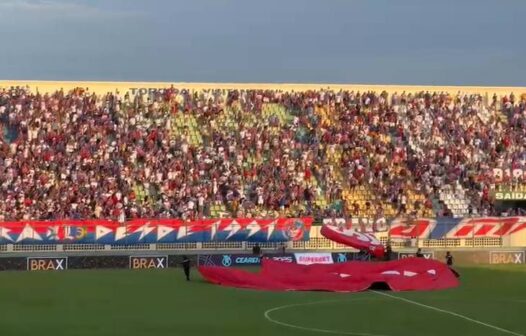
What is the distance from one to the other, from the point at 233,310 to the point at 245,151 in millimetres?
27004

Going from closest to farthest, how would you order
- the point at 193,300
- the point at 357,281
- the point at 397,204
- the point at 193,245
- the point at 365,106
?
the point at 193,300 < the point at 357,281 < the point at 193,245 < the point at 397,204 < the point at 365,106

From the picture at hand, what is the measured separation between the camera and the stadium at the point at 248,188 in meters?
34.1

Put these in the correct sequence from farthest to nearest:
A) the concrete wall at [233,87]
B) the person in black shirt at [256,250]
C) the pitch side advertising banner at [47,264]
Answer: the concrete wall at [233,87] → the person in black shirt at [256,250] → the pitch side advertising banner at [47,264]

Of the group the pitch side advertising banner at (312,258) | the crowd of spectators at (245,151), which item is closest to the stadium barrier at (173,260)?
the pitch side advertising banner at (312,258)

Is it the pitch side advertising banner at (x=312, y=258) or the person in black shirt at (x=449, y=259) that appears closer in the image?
the pitch side advertising banner at (x=312, y=258)

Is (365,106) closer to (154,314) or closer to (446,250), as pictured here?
(446,250)

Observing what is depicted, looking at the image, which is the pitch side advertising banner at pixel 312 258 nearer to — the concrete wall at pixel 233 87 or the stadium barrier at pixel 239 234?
the stadium barrier at pixel 239 234

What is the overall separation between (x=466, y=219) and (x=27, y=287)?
22.0 m

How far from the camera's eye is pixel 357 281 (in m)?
31.0

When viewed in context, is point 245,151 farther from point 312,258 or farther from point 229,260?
point 312,258

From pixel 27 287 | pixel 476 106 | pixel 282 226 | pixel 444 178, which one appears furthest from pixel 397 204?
pixel 27 287

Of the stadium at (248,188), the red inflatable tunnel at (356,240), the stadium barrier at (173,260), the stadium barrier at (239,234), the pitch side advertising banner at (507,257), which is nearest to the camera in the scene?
the stadium at (248,188)

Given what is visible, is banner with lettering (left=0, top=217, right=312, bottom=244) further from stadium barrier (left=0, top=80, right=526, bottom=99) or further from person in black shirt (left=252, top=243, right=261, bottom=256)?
stadium barrier (left=0, top=80, right=526, bottom=99)

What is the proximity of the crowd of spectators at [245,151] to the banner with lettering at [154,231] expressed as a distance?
2454 mm
